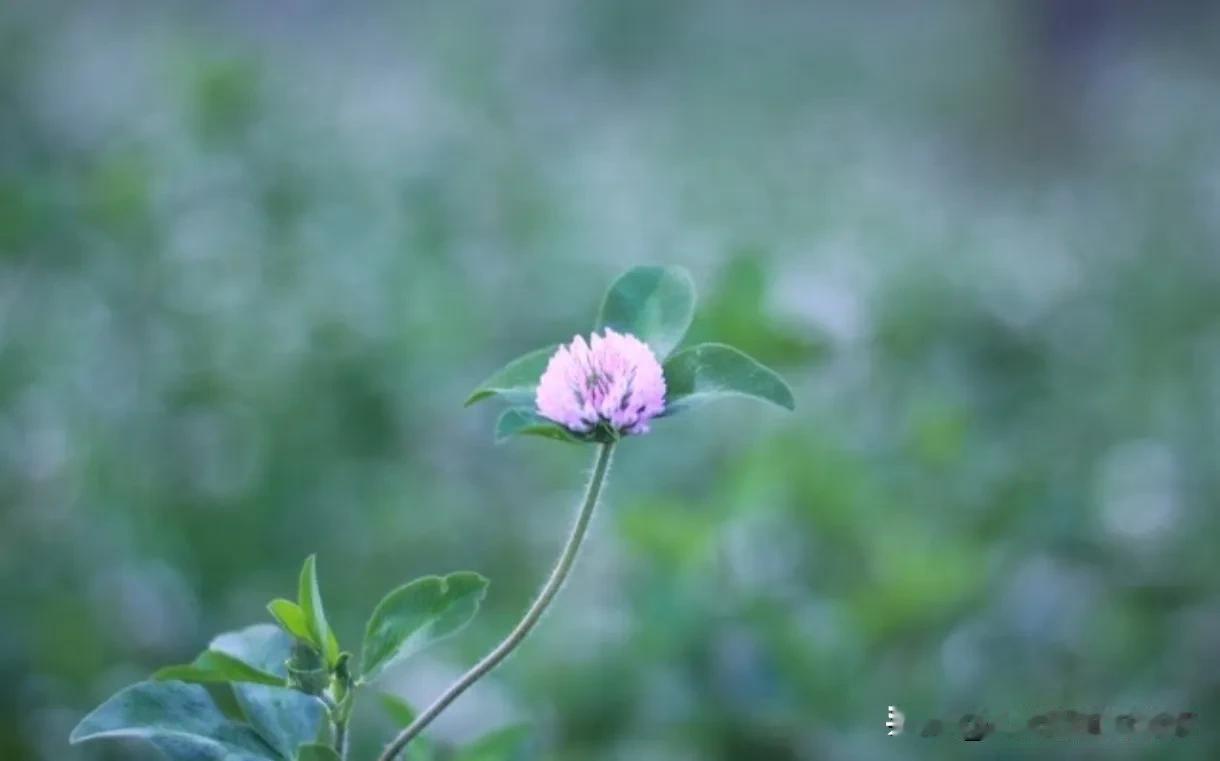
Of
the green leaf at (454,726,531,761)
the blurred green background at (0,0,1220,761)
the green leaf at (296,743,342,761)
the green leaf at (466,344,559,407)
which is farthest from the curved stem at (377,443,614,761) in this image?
the blurred green background at (0,0,1220,761)

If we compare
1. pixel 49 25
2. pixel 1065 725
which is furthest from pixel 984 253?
pixel 49 25

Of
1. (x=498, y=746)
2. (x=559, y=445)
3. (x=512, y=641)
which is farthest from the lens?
(x=559, y=445)

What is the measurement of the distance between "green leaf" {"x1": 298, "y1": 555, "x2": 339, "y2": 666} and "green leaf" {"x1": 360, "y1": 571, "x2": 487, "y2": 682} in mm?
20

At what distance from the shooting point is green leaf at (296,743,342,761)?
0.81 metres

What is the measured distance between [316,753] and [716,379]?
1.03 ft

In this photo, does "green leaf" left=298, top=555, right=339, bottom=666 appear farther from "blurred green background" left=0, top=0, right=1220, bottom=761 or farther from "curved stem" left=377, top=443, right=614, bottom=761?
"blurred green background" left=0, top=0, right=1220, bottom=761

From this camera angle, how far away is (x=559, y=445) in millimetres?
2406

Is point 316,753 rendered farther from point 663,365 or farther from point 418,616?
point 663,365

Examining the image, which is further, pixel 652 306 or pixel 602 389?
pixel 652 306

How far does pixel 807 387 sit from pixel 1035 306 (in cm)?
72

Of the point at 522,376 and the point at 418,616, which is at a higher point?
the point at 522,376

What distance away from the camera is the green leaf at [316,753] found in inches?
31.9

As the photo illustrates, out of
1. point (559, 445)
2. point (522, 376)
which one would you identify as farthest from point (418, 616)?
point (559, 445)

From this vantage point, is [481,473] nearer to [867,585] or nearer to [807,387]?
[807,387]
